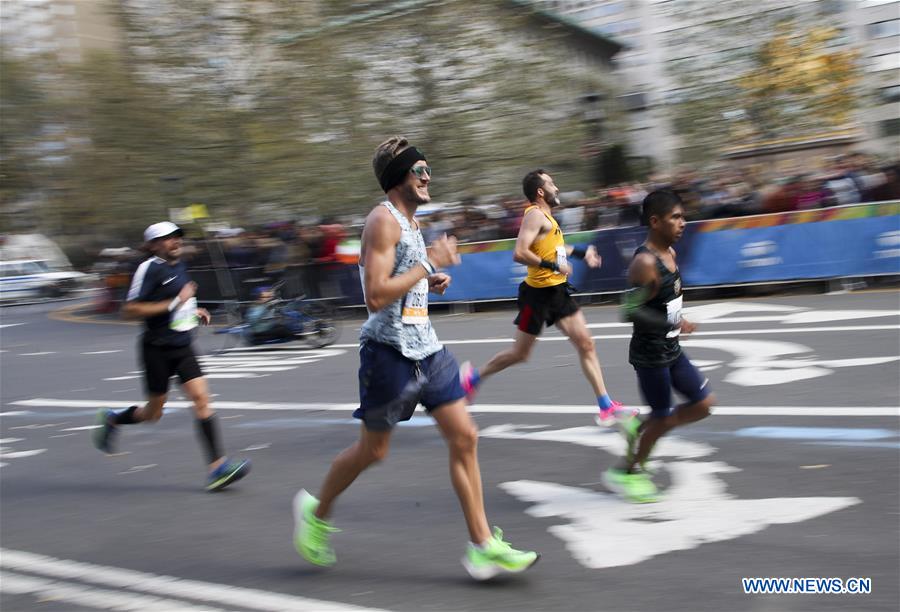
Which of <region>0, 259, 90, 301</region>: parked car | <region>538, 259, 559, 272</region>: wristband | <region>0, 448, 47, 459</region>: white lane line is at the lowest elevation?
<region>0, 259, 90, 301</region>: parked car

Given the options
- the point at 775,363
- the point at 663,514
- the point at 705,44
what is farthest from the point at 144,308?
the point at 705,44

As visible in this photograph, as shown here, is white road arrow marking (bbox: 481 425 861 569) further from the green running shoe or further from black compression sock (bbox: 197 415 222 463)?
black compression sock (bbox: 197 415 222 463)

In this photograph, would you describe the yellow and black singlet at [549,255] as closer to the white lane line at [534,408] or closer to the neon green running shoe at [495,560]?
the white lane line at [534,408]

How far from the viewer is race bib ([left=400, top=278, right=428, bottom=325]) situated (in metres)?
4.45

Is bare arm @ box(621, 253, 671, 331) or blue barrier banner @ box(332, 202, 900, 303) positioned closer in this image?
bare arm @ box(621, 253, 671, 331)

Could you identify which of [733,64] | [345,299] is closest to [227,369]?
[345,299]

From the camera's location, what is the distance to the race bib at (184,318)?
264 inches

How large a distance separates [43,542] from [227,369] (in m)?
7.41

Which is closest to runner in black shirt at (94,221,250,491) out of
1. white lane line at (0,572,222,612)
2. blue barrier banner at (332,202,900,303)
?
white lane line at (0,572,222,612)

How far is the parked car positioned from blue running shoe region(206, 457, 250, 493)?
3540 cm

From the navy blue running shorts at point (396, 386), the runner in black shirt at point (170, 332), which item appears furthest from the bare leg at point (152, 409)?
the navy blue running shorts at point (396, 386)

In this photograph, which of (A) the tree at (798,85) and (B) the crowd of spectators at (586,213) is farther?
(A) the tree at (798,85)

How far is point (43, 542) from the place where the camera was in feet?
18.8

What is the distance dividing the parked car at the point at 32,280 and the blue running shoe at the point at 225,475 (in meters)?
35.4
